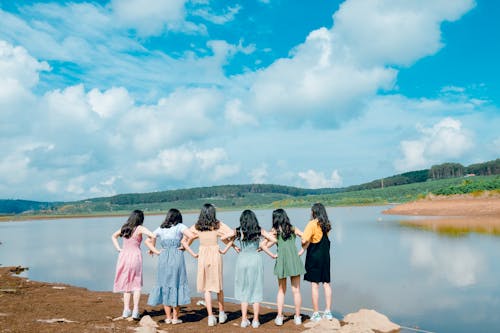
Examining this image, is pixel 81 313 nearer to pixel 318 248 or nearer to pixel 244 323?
pixel 244 323

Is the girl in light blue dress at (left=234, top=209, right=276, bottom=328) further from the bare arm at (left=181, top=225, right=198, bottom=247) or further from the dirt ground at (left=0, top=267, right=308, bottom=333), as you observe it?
the bare arm at (left=181, top=225, right=198, bottom=247)

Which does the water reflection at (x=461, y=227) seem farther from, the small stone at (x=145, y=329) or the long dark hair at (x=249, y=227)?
the small stone at (x=145, y=329)

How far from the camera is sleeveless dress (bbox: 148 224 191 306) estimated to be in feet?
25.8

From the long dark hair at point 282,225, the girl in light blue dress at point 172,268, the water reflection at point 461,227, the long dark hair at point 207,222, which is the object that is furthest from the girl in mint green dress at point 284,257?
the water reflection at point 461,227

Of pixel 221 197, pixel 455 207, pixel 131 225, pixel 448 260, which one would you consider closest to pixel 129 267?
pixel 131 225

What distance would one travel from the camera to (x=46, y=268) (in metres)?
18.6

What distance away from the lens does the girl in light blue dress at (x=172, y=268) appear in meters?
7.87

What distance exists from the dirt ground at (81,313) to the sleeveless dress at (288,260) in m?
1.00

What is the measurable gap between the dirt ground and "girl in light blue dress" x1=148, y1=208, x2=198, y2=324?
1.64 ft

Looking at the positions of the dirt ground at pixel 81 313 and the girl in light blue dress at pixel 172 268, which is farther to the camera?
the girl in light blue dress at pixel 172 268

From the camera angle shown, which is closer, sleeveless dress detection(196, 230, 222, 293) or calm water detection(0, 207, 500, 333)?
sleeveless dress detection(196, 230, 222, 293)

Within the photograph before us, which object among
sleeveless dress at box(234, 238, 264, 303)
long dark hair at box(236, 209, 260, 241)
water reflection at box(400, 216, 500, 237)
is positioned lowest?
water reflection at box(400, 216, 500, 237)

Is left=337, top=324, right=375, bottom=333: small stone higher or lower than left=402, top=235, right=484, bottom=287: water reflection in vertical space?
higher

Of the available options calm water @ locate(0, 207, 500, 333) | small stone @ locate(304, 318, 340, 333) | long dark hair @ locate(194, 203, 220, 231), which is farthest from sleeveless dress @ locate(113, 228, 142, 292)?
calm water @ locate(0, 207, 500, 333)
